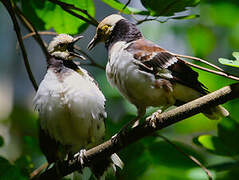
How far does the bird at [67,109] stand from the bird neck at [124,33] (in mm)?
305

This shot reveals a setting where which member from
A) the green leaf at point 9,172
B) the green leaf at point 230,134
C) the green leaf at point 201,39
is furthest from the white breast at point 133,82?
the green leaf at point 201,39

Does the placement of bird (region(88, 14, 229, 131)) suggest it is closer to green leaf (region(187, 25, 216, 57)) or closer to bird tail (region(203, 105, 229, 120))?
bird tail (region(203, 105, 229, 120))

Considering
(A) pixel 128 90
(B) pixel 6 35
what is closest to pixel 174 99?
(A) pixel 128 90

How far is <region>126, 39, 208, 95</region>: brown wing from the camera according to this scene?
2887mm

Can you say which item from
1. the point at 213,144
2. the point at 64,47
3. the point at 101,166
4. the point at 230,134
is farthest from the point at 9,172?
the point at 230,134

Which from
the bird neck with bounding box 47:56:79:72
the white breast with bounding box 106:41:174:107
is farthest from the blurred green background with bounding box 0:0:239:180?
the white breast with bounding box 106:41:174:107

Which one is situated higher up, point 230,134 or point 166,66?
point 166,66

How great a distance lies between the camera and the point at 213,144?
304 centimetres

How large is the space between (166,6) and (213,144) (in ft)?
3.36

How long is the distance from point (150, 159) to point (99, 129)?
46 centimetres

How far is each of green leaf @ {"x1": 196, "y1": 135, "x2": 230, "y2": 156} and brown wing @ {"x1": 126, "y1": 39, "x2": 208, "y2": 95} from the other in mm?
338

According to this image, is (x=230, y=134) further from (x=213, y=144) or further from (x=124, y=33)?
(x=124, y=33)

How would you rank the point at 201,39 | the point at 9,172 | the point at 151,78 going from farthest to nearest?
the point at 201,39
the point at 151,78
the point at 9,172

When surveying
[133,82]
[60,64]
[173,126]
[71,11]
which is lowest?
[173,126]
